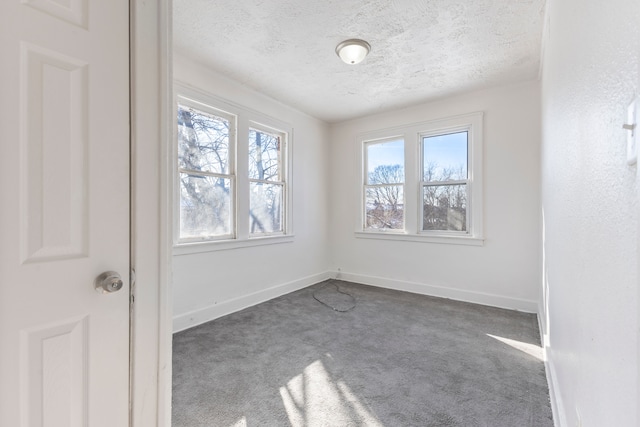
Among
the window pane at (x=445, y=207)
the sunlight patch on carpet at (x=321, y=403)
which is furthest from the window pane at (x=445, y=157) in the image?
the sunlight patch on carpet at (x=321, y=403)

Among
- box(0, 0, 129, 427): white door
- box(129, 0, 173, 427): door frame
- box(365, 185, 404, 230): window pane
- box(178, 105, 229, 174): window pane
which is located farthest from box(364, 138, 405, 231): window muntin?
box(0, 0, 129, 427): white door

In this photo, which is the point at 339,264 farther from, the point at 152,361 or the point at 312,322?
the point at 152,361

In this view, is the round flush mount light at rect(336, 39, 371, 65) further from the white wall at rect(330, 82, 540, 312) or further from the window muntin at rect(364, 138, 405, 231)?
the window muntin at rect(364, 138, 405, 231)

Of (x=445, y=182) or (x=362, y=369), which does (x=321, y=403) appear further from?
(x=445, y=182)

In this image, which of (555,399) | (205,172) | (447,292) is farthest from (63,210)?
(447,292)

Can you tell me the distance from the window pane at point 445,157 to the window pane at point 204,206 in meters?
2.64

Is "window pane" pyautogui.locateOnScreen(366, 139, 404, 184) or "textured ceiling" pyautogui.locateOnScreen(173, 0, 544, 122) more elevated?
"textured ceiling" pyautogui.locateOnScreen(173, 0, 544, 122)

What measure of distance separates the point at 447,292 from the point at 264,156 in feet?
9.74

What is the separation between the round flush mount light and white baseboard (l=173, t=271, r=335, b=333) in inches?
109

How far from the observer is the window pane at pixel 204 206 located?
9.51ft

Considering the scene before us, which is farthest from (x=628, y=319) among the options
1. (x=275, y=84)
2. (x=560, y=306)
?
(x=275, y=84)

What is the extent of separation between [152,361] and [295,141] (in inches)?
139

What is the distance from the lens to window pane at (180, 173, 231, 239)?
290cm

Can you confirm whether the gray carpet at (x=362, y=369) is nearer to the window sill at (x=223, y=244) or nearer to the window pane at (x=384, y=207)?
the window sill at (x=223, y=244)
